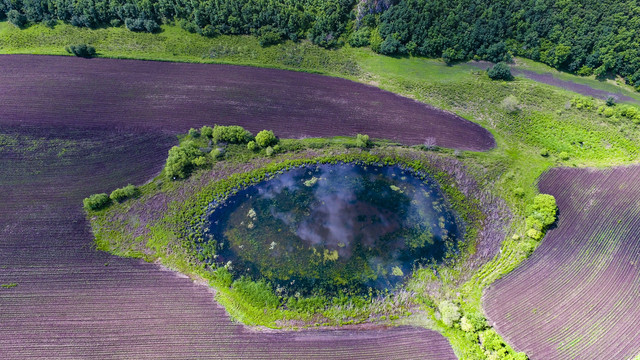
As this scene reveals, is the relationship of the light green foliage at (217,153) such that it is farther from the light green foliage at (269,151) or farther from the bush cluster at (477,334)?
the bush cluster at (477,334)

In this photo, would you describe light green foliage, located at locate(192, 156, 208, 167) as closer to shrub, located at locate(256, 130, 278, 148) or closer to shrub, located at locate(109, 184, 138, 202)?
shrub, located at locate(256, 130, 278, 148)

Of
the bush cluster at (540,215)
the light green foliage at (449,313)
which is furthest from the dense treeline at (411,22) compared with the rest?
the light green foliage at (449,313)

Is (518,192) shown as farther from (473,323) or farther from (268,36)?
(268,36)

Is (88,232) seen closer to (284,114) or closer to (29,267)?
(29,267)

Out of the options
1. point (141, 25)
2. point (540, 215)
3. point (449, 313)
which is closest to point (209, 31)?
point (141, 25)

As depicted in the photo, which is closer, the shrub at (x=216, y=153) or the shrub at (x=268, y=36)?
the shrub at (x=216, y=153)

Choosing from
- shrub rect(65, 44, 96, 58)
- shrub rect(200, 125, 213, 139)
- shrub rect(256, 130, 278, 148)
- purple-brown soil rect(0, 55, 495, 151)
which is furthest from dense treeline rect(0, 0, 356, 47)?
shrub rect(256, 130, 278, 148)
